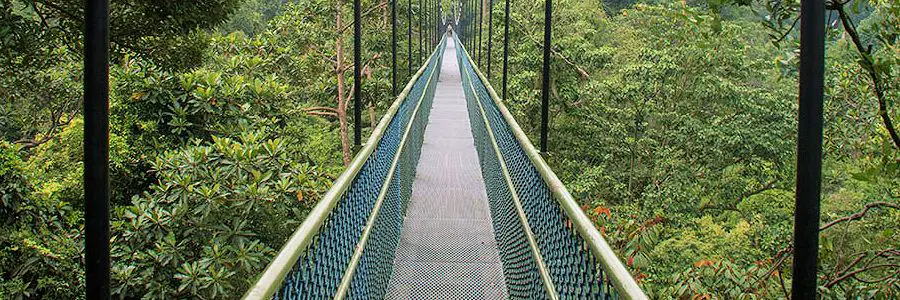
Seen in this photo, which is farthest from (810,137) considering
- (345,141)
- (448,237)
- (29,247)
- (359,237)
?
(345,141)

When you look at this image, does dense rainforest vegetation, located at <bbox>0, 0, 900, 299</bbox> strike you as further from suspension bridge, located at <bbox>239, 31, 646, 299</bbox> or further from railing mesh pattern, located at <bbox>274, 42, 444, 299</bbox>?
railing mesh pattern, located at <bbox>274, 42, 444, 299</bbox>

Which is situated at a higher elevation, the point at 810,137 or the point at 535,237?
the point at 810,137

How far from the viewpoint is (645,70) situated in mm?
15758

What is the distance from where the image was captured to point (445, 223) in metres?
5.02

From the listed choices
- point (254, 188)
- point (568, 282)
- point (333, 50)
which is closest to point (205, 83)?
point (254, 188)

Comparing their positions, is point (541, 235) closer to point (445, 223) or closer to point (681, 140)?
point (445, 223)

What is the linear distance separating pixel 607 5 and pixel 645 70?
2141 cm

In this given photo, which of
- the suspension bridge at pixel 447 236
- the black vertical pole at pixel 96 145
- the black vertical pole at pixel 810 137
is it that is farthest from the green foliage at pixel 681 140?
the black vertical pole at pixel 96 145

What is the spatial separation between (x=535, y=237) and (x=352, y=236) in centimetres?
73

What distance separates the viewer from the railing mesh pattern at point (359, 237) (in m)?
1.92

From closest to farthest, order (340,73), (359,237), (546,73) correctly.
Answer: (359,237), (546,73), (340,73)

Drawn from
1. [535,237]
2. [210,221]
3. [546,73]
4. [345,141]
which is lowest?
[345,141]

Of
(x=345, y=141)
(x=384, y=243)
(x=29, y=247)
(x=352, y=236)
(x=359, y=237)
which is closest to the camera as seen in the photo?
(x=352, y=236)

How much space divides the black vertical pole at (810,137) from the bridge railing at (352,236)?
826 millimetres
